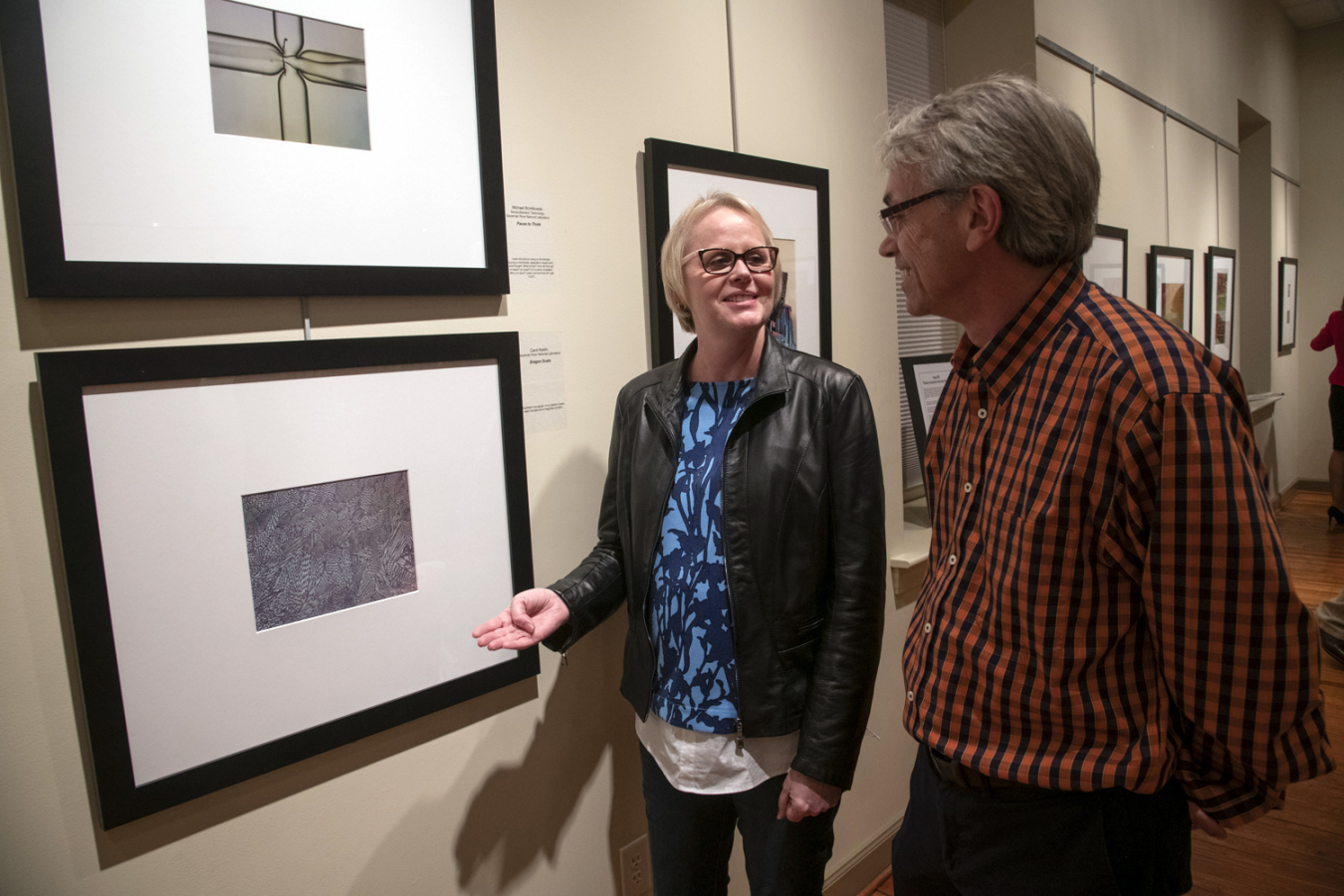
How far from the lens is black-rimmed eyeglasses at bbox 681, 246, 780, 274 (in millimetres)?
1420

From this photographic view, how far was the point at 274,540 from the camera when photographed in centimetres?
119

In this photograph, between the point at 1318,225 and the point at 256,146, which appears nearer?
the point at 256,146

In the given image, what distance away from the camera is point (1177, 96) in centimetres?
438

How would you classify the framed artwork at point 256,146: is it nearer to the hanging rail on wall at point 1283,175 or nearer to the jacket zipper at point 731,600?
the jacket zipper at point 731,600

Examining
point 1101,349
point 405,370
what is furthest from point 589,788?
point 1101,349

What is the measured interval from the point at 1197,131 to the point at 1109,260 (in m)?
1.88

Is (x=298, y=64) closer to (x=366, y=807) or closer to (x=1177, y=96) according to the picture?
(x=366, y=807)

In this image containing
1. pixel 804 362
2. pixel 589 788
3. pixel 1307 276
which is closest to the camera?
pixel 804 362

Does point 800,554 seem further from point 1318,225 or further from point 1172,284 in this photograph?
point 1318,225

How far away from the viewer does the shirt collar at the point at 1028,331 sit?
104 cm

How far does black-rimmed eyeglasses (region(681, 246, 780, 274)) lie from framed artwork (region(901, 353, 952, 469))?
1.49 m

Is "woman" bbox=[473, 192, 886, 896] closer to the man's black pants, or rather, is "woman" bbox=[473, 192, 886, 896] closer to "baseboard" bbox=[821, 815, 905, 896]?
the man's black pants

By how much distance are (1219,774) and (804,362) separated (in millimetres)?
873

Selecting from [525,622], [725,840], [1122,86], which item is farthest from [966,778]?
[1122,86]
